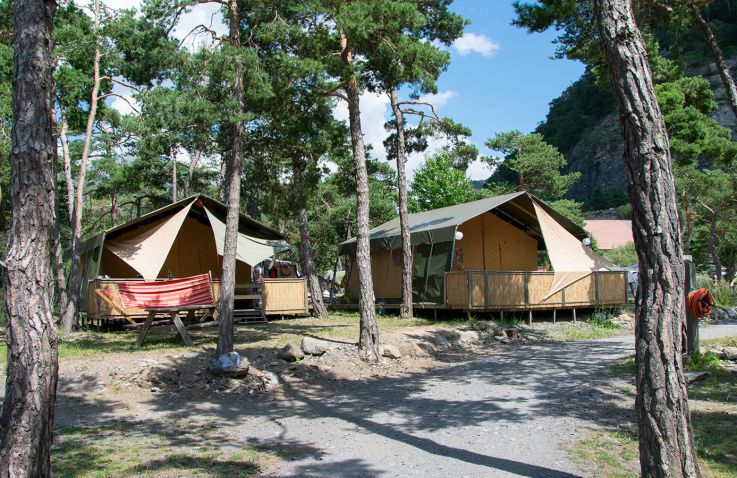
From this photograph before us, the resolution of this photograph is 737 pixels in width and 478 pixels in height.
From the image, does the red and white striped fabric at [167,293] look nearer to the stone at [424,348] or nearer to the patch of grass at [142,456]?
the stone at [424,348]

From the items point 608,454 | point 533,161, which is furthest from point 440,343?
point 533,161

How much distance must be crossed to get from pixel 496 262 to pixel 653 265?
14976 mm

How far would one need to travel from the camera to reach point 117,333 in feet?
44.4

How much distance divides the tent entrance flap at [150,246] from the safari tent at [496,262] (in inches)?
249

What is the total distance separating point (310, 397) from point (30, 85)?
5086 millimetres

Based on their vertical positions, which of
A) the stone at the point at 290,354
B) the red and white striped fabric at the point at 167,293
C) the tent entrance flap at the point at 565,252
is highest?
the tent entrance flap at the point at 565,252

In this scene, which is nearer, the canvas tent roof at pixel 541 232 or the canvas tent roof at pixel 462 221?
the canvas tent roof at pixel 541 232

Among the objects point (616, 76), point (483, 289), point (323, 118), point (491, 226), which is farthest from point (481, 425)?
point (491, 226)

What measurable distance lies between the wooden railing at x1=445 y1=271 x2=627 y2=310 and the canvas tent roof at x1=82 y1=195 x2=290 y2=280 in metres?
4.57

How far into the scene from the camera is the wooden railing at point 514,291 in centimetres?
1405

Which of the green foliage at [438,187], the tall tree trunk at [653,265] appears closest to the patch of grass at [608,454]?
the tall tree trunk at [653,265]

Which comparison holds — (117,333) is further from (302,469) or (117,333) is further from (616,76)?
(616,76)

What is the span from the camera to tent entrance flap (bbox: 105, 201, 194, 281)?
1352 centimetres

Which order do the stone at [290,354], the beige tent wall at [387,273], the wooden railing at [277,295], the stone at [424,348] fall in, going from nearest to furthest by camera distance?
the stone at [290,354] → the stone at [424,348] → the wooden railing at [277,295] → the beige tent wall at [387,273]
